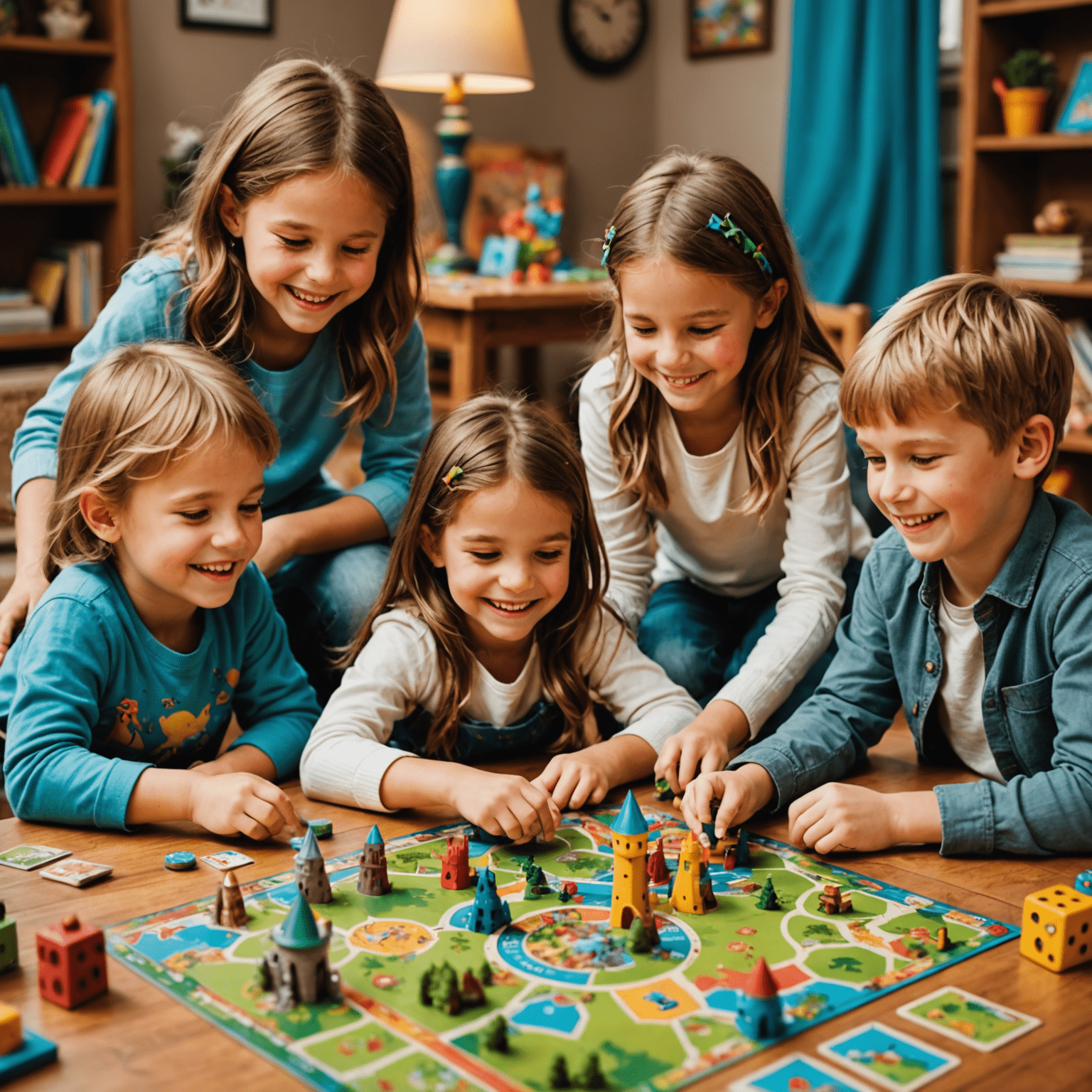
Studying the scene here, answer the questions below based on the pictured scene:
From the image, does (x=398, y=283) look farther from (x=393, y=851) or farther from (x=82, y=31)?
(x=82, y=31)

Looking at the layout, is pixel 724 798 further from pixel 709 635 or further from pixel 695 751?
pixel 709 635

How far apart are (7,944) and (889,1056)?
2.10ft

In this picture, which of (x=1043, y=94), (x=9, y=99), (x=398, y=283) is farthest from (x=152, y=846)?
(x=1043, y=94)

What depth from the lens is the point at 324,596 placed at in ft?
5.63

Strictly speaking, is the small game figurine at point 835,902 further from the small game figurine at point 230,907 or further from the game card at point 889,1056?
the small game figurine at point 230,907

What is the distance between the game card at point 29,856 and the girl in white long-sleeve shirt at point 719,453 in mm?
589

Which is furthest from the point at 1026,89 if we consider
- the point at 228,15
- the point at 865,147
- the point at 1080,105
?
the point at 228,15

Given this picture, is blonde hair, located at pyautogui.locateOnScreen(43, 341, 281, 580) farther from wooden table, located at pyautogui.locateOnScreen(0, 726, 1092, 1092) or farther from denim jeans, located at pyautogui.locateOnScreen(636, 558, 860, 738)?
denim jeans, located at pyautogui.locateOnScreen(636, 558, 860, 738)

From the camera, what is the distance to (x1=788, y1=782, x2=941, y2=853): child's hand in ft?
3.74

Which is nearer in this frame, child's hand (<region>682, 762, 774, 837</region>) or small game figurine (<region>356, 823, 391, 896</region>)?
small game figurine (<region>356, 823, 391, 896</region>)

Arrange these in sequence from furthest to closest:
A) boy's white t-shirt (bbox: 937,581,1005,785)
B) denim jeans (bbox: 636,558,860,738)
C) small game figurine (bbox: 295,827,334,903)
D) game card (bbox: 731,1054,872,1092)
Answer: denim jeans (bbox: 636,558,860,738)
boy's white t-shirt (bbox: 937,581,1005,785)
small game figurine (bbox: 295,827,334,903)
game card (bbox: 731,1054,872,1092)

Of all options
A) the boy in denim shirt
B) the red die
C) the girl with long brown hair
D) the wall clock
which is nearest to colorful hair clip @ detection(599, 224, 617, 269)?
the girl with long brown hair

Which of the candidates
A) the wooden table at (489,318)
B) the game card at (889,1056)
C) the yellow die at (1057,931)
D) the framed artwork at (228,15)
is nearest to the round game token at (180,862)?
the game card at (889,1056)

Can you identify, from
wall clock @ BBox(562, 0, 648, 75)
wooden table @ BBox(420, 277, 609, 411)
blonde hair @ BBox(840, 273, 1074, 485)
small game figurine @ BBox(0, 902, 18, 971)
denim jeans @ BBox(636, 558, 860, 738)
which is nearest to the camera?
small game figurine @ BBox(0, 902, 18, 971)
